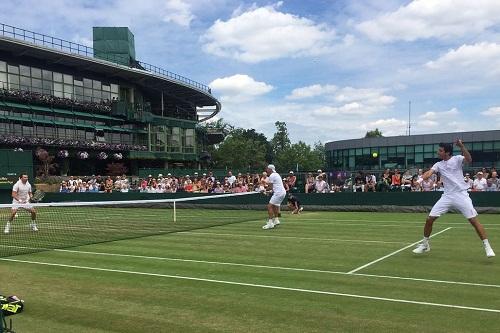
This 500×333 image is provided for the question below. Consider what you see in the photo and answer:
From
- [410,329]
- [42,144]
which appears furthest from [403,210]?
[42,144]

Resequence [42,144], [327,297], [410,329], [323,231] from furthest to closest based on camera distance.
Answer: [42,144] < [323,231] < [327,297] < [410,329]

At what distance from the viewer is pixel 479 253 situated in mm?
10648

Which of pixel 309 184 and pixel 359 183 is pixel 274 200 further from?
pixel 309 184

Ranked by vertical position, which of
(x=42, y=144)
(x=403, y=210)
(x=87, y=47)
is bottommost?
(x=403, y=210)

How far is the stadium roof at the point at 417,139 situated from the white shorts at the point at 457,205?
183ft

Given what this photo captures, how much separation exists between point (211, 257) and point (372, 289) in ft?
13.5

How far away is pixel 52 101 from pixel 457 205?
2090 inches

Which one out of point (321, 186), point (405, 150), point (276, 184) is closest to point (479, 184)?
point (321, 186)

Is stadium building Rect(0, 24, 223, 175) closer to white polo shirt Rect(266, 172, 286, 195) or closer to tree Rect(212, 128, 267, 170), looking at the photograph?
tree Rect(212, 128, 267, 170)

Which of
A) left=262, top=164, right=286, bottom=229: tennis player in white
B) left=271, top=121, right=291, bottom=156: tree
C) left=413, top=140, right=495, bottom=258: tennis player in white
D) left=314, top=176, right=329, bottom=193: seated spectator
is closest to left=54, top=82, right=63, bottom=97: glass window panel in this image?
left=314, top=176, right=329, bottom=193: seated spectator

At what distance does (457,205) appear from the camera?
9898mm

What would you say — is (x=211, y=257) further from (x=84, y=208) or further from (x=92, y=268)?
(x=84, y=208)

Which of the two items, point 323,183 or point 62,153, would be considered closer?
point 323,183

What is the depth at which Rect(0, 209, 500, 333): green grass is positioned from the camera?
607 cm
